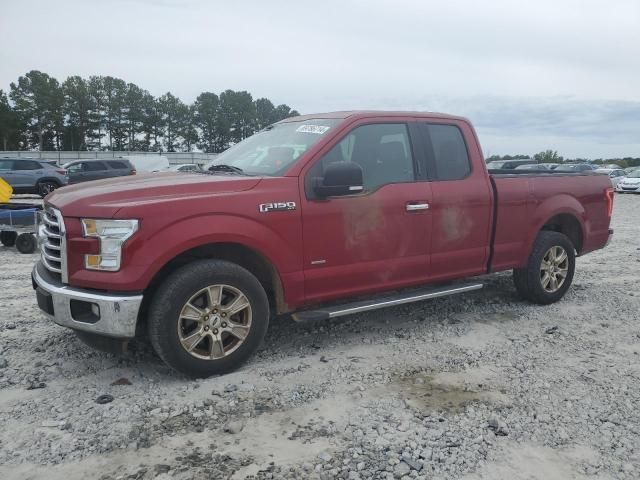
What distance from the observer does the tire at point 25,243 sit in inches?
347

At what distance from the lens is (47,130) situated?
76.7 metres

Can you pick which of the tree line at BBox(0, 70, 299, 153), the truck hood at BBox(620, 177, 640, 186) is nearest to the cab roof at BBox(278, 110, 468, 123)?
the truck hood at BBox(620, 177, 640, 186)

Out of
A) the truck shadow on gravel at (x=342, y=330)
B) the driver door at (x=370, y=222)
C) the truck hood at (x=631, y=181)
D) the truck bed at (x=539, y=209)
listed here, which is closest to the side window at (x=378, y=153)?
the driver door at (x=370, y=222)

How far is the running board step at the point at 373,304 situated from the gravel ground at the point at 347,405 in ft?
1.21

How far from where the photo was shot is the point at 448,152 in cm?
496

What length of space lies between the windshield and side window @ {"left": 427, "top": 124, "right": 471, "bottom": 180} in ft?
3.45

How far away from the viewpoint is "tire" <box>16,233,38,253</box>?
8809 millimetres

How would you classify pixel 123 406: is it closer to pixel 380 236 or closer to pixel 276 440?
pixel 276 440

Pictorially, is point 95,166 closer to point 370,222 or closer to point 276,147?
point 276,147

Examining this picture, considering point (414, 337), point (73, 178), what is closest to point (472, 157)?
point (414, 337)

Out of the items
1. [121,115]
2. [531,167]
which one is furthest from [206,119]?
[531,167]

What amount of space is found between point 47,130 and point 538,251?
8403 cm

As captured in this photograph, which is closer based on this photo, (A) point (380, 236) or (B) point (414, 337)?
(A) point (380, 236)

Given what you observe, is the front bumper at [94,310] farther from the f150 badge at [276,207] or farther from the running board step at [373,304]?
the running board step at [373,304]
